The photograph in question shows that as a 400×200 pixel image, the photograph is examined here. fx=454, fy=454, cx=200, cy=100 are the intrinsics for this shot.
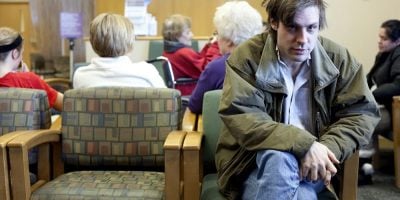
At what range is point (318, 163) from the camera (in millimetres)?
1479

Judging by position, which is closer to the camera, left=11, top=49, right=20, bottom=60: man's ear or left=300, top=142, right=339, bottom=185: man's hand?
left=300, top=142, right=339, bottom=185: man's hand

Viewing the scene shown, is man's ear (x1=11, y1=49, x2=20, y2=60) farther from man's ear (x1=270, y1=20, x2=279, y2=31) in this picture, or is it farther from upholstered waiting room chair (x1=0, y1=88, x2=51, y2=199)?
man's ear (x1=270, y1=20, x2=279, y2=31)

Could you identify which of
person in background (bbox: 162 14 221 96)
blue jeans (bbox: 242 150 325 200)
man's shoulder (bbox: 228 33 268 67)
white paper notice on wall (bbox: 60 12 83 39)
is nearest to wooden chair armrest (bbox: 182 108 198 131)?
man's shoulder (bbox: 228 33 268 67)

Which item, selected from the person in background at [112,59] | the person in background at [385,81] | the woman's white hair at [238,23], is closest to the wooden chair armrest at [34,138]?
the person in background at [112,59]

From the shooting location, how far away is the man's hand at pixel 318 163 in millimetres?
1479

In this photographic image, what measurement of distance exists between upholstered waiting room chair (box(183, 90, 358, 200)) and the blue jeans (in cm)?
24

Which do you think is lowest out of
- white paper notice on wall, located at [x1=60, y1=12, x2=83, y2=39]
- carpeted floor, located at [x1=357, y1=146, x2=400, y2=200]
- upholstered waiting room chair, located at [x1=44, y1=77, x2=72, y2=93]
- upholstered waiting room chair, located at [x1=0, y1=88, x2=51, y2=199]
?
carpeted floor, located at [x1=357, y1=146, x2=400, y2=200]

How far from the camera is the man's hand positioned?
58.2 inches

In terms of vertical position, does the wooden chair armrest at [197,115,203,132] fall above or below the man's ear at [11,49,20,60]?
below

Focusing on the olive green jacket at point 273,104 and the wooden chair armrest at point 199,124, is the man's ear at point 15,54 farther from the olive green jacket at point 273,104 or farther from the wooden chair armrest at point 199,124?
the olive green jacket at point 273,104

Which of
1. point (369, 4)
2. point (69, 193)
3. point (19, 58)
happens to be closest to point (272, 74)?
point (69, 193)

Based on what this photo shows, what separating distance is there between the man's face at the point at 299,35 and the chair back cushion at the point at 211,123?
0.45 metres

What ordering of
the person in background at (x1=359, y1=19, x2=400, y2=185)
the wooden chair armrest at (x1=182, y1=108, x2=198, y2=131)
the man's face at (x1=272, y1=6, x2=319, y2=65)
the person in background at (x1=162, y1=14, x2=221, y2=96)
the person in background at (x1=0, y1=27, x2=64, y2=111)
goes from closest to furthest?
the man's face at (x1=272, y1=6, x2=319, y2=65)
the wooden chair armrest at (x1=182, y1=108, x2=198, y2=131)
the person in background at (x1=0, y1=27, x2=64, y2=111)
the person in background at (x1=359, y1=19, x2=400, y2=185)
the person in background at (x1=162, y1=14, x2=221, y2=96)

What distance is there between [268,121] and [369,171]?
70.2 inches
